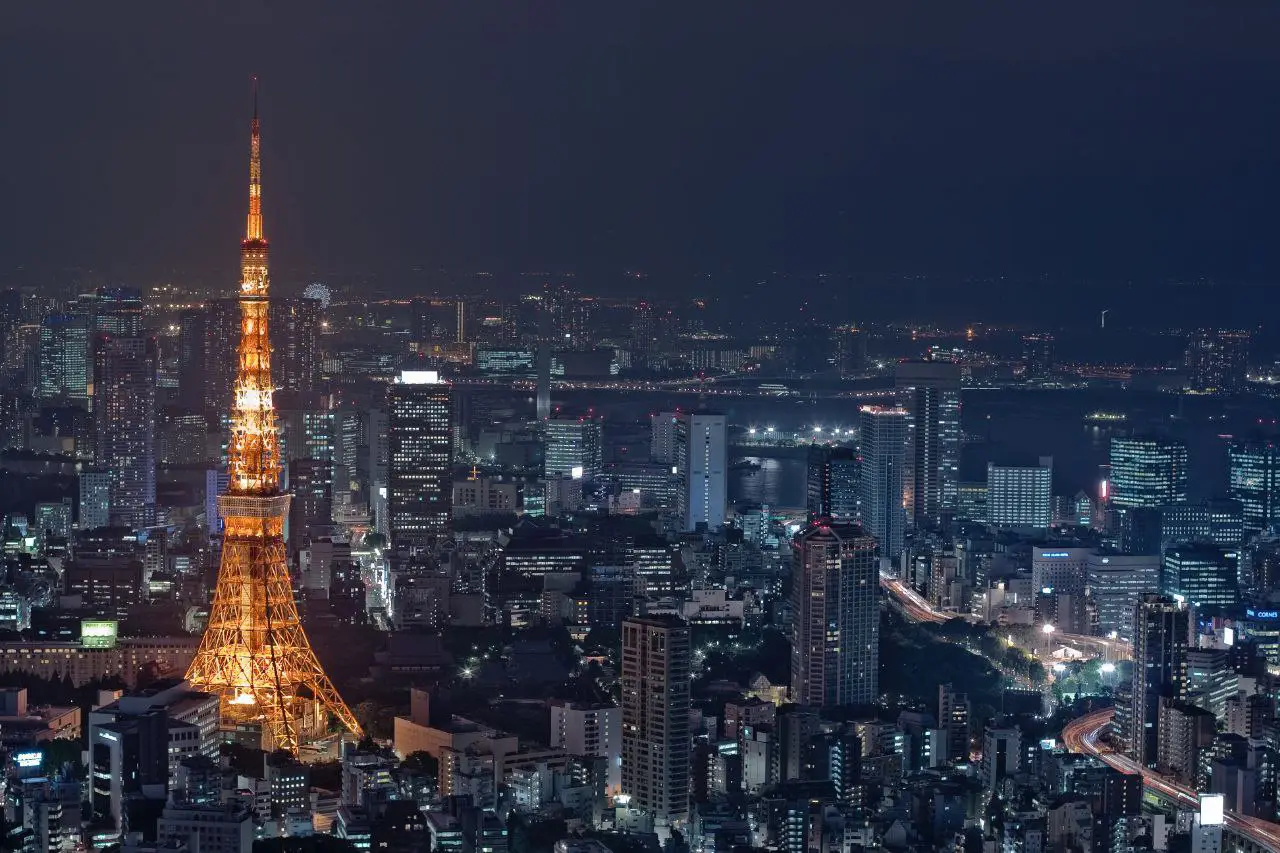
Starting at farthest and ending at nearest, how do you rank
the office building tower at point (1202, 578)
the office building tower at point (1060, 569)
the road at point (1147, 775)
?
1. the office building tower at point (1060, 569)
2. the office building tower at point (1202, 578)
3. the road at point (1147, 775)

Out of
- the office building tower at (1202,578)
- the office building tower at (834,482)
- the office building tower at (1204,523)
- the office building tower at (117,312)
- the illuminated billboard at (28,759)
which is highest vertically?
the office building tower at (117,312)

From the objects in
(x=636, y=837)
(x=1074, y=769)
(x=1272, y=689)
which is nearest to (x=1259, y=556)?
(x=1272, y=689)

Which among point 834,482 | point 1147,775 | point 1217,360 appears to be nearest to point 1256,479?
point 1217,360

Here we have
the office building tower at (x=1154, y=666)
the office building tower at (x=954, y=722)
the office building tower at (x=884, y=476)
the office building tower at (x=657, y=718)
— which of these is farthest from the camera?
the office building tower at (x=884, y=476)

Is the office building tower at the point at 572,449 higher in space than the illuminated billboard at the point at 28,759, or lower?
higher

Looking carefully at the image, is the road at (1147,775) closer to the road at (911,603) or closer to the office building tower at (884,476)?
the road at (911,603)

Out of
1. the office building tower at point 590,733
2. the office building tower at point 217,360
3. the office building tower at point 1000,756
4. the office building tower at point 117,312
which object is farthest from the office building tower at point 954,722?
the office building tower at point 217,360

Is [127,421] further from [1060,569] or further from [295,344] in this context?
[1060,569]

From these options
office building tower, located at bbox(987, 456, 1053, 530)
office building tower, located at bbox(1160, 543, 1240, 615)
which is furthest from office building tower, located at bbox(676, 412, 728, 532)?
office building tower, located at bbox(1160, 543, 1240, 615)

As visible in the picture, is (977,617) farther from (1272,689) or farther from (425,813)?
(425,813)

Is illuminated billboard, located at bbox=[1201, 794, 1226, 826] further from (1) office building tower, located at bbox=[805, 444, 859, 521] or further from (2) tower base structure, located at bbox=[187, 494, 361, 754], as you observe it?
(1) office building tower, located at bbox=[805, 444, 859, 521]
